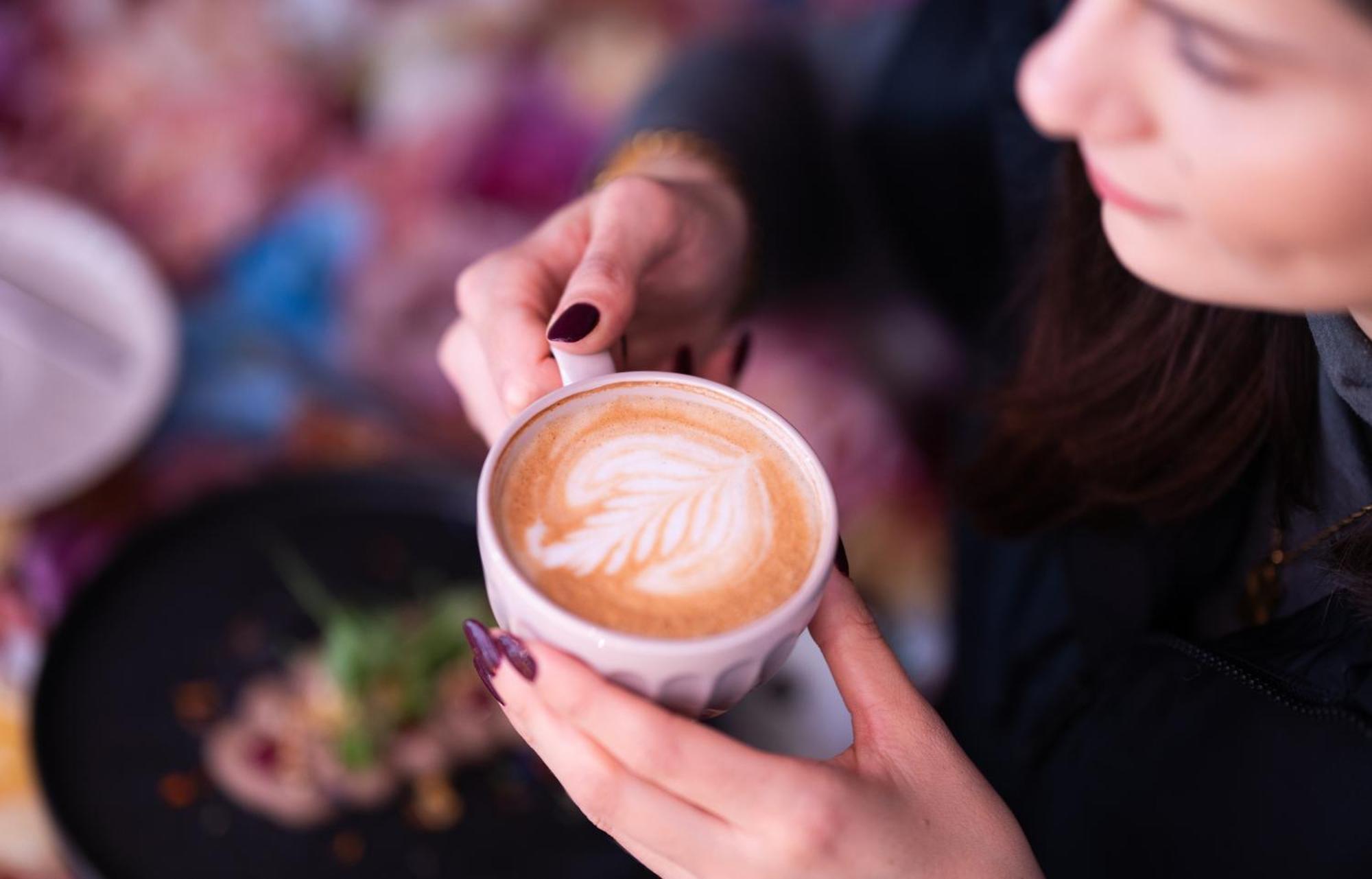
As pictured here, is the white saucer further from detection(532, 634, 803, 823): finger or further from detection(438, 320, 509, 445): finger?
detection(532, 634, 803, 823): finger

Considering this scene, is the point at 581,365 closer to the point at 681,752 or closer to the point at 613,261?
the point at 613,261

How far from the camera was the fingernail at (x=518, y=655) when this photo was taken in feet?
1.80

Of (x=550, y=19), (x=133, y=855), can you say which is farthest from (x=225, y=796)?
(x=550, y=19)

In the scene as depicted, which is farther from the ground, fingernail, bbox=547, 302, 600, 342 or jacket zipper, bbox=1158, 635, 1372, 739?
fingernail, bbox=547, 302, 600, 342

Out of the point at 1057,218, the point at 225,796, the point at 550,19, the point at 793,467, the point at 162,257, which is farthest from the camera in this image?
the point at 550,19

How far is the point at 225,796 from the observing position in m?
0.95

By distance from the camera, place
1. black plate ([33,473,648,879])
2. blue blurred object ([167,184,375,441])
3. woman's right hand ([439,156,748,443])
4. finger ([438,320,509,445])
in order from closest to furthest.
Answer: woman's right hand ([439,156,748,443]) < finger ([438,320,509,445]) < black plate ([33,473,648,879]) < blue blurred object ([167,184,375,441])

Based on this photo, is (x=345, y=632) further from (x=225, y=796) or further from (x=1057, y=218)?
(x=1057, y=218)

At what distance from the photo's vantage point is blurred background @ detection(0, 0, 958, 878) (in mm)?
1223

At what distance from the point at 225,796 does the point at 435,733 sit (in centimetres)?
18

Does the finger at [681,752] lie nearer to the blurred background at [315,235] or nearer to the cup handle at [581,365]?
the cup handle at [581,365]

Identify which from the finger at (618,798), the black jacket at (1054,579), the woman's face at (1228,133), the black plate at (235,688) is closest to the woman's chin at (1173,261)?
the woman's face at (1228,133)

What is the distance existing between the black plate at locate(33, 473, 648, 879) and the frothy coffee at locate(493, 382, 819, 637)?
1.50ft

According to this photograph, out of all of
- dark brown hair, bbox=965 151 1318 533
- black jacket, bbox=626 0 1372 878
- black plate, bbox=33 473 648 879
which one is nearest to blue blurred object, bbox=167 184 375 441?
black plate, bbox=33 473 648 879
